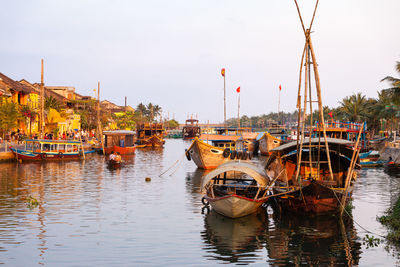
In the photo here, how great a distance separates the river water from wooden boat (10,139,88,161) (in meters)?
14.5

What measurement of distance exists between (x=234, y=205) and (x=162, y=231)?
3.43m

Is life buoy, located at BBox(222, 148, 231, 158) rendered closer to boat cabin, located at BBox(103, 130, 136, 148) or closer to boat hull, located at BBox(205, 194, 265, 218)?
boat cabin, located at BBox(103, 130, 136, 148)

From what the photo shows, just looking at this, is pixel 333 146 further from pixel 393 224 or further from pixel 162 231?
pixel 162 231

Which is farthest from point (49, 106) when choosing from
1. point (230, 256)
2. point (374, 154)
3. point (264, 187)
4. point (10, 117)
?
point (230, 256)

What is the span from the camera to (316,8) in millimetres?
19875

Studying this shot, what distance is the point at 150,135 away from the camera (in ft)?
306

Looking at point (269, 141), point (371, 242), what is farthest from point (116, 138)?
point (371, 242)

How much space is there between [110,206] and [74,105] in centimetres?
7308

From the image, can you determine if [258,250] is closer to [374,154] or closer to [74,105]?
[374,154]

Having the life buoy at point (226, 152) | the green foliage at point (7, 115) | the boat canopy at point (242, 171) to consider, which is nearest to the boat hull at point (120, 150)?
the green foliage at point (7, 115)

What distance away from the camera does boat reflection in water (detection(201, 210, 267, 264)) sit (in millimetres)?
15422

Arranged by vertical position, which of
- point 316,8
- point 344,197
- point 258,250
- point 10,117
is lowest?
point 258,250

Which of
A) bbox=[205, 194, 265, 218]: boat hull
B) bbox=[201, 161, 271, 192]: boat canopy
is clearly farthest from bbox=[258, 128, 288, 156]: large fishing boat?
bbox=[205, 194, 265, 218]: boat hull

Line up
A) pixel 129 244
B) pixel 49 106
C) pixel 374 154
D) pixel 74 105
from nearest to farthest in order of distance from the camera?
pixel 129 244
pixel 374 154
pixel 49 106
pixel 74 105
